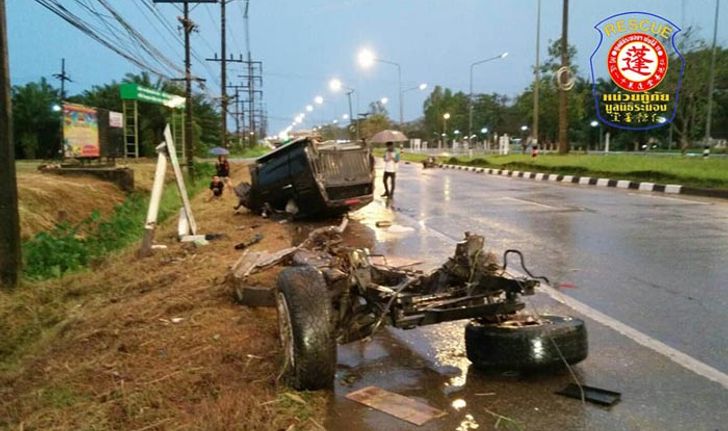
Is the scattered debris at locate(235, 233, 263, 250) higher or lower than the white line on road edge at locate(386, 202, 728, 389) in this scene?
higher

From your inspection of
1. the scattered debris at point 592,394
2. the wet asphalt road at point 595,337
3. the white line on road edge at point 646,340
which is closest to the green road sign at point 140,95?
the wet asphalt road at point 595,337

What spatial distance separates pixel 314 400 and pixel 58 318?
4.90 m

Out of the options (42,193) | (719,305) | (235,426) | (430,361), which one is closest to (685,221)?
(719,305)

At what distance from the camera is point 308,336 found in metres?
3.70

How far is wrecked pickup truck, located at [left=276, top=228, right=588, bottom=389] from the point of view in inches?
148

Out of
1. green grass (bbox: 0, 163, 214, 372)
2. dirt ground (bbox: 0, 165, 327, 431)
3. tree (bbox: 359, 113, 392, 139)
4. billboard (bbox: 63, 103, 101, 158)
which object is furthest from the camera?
tree (bbox: 359, 113, 392, 139)

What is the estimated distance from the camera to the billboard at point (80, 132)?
21.8 meters

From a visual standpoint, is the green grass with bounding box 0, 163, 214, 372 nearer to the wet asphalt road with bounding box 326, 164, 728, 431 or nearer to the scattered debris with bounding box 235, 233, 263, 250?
the scattered debris with bounding box 235, 233, 263, 250

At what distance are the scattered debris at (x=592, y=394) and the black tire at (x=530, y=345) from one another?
0.64 ft

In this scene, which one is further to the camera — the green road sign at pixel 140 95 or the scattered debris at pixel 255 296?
the green road sign at pixel 140 95

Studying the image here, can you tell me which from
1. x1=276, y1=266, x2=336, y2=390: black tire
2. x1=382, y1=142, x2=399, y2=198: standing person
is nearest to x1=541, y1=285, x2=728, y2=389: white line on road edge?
x1=276, y1=266, x2=336, y2=390: black tire

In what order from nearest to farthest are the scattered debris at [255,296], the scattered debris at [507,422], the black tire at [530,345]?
the scattered debris at [507,422], the black tire at [530,345], the scattered debris at [255,296]

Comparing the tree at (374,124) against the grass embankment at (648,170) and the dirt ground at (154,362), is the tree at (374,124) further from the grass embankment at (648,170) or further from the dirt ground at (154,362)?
the dirt ground at (154,362)

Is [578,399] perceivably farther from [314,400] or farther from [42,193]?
[42,193]
